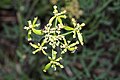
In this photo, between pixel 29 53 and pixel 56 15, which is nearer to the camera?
pixel 56 15

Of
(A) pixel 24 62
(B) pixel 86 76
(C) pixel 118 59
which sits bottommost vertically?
(B) pixel 86 76

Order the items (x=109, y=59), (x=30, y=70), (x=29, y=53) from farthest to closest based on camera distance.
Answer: (x=109, y=59), (x=30, y=70), (x=29, y=53)

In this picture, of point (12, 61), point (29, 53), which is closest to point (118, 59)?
point (29, 53)

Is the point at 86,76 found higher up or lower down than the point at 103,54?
lower down

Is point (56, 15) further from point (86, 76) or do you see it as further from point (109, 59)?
point (109, 59)

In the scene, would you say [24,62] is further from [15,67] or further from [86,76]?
[86,76]

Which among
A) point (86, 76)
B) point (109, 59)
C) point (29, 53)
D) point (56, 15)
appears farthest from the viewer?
point (109, 59)
